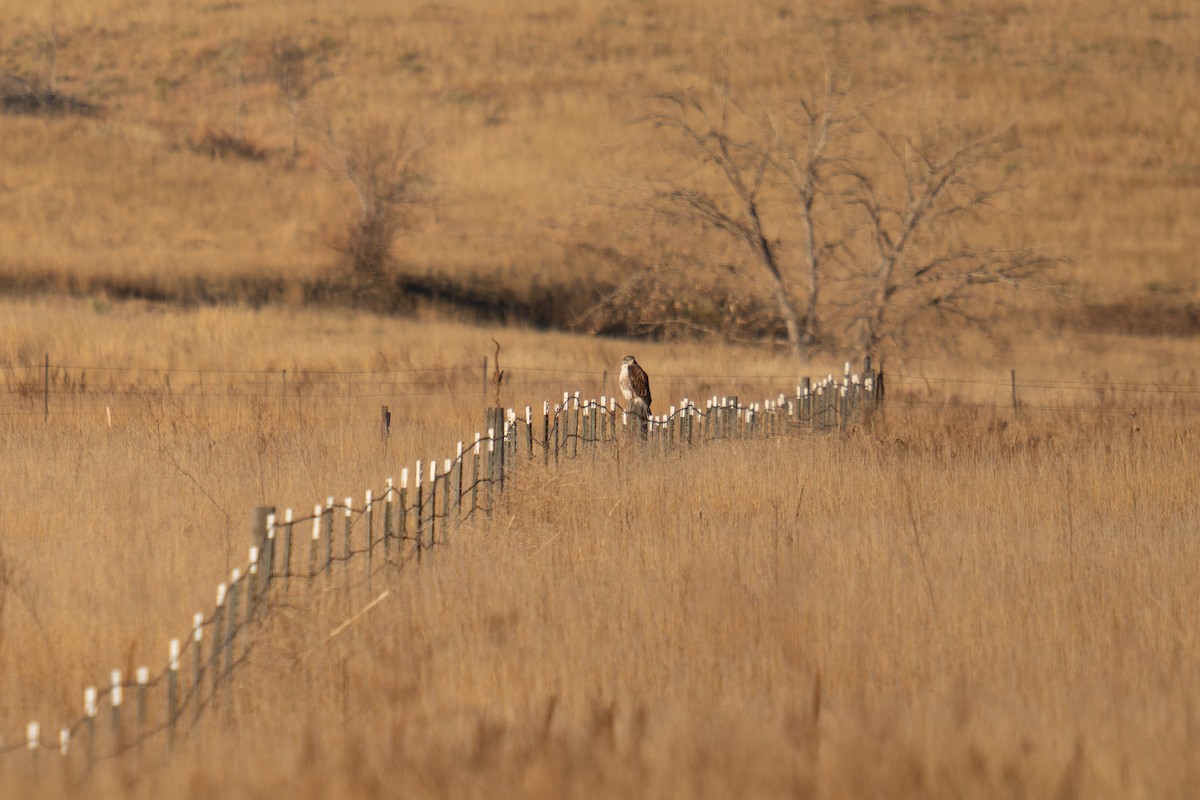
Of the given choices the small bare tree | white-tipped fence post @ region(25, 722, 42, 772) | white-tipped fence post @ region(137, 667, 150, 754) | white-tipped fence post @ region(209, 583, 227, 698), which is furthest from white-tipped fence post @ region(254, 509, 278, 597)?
the small bare tree

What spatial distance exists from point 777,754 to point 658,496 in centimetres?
514

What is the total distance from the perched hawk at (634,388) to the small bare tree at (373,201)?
17833mm

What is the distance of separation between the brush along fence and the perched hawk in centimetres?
31

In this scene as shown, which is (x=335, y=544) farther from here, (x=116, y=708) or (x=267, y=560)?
(x=116, y=708)

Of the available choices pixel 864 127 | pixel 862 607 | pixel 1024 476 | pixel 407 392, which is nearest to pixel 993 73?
pixel 864 127

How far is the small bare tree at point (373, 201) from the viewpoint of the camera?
30.4 metres

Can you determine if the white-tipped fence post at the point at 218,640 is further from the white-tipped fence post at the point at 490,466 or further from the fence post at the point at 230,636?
the white-tipped fence post at the point at 490,466

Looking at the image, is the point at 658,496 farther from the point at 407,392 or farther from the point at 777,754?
the point at 407,392

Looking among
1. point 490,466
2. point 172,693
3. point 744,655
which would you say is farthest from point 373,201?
point 172,693

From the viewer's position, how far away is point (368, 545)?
266 inches

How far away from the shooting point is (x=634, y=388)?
12.5m

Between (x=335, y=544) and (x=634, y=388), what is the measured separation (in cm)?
476

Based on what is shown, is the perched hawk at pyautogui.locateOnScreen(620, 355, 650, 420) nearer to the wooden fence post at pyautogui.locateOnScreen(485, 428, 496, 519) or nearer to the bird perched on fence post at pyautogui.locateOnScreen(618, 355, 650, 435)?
the bird perched on fence post at pyautogui.locateOnScreen(618, 355, 650, 435)

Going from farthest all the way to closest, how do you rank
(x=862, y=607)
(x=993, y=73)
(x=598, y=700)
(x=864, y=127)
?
(x=993, y=73) < (x=864, y=127) < (x=862, y=607) < (x=598, y=700)
